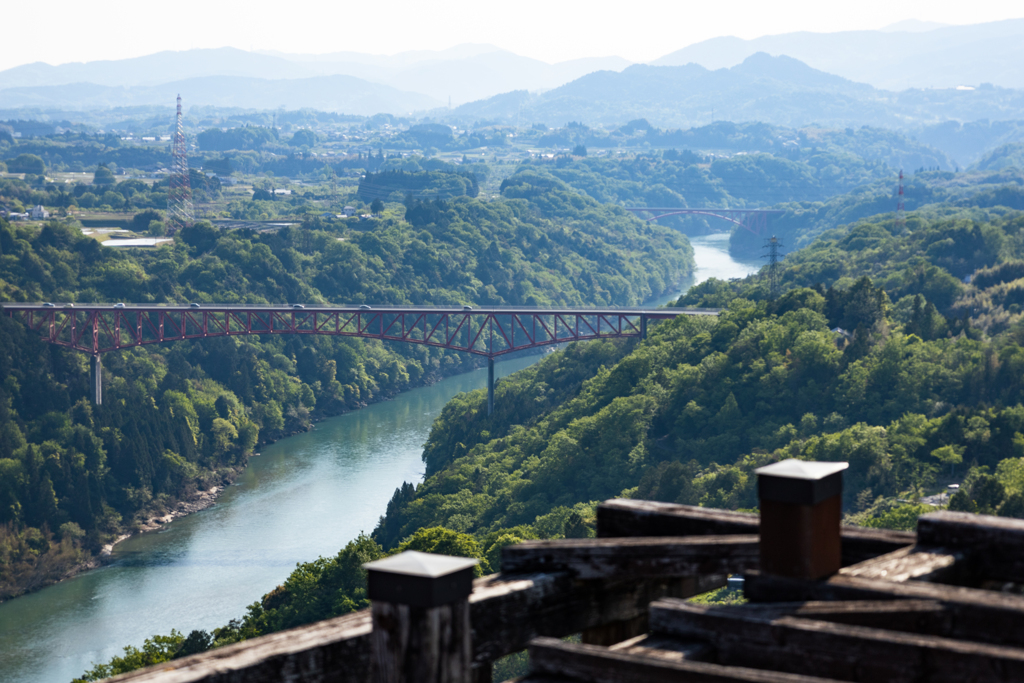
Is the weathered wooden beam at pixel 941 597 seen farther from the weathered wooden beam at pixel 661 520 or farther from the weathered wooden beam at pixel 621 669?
the weathered wooden beam at pixel 661 520

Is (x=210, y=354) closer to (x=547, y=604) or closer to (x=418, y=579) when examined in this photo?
(x=547, y=604)

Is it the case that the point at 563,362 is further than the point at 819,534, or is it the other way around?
the point at 563,362

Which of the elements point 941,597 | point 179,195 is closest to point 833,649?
point 941,597

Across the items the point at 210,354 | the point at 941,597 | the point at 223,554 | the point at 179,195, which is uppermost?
the point at 179,195

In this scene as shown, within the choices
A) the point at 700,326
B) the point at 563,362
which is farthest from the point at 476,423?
the point at 700,326

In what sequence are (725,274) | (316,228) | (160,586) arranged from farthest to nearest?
(725,274) → (316,228) → (160,586)

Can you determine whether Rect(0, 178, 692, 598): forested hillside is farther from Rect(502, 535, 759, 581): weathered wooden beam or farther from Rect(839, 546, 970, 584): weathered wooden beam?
Rect(839, 546, 970, 584): weathered wooden beam

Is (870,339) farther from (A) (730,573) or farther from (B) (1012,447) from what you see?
(A) (730,573)
